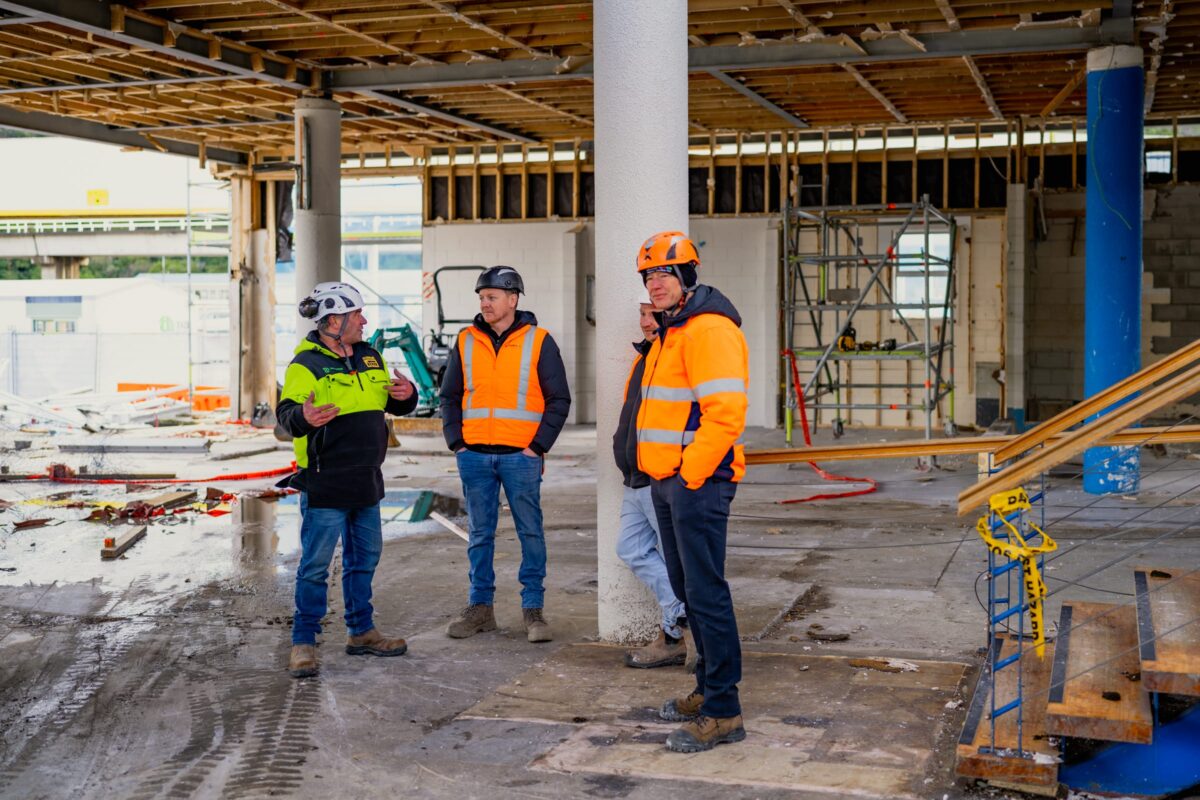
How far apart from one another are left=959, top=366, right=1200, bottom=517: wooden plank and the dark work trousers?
100 centimetres

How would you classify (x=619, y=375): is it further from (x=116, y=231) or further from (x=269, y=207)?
(x=116, y=231)

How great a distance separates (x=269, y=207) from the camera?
75.4ft

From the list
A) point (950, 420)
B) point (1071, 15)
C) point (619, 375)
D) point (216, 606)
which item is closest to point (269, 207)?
point (950, 420)

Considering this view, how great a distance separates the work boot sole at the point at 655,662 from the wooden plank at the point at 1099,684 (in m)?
1.81

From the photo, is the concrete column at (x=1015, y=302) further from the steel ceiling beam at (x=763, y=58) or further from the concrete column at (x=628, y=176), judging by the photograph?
the concrete column at (x=628, y=176)

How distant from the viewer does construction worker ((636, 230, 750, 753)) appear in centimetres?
505

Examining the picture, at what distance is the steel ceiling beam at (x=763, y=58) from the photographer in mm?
13594

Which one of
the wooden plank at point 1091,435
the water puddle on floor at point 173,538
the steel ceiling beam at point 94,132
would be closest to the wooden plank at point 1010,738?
the wooden plank at point 1091,435

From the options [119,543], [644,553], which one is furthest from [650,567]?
[119,543]

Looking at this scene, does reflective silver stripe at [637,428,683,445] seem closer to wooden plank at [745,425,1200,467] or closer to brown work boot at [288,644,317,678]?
wooden plank at [745,425,1200,467]

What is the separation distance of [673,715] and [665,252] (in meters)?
1.97

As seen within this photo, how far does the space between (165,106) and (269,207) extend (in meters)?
4.67

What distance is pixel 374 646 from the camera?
6684 mm

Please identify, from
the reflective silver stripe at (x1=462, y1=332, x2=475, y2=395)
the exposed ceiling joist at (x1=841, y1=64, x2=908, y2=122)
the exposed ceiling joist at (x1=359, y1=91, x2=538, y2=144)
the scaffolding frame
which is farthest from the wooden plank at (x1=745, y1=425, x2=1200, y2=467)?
the exposed ceiling joist at (x1=359, y1=91, x2=538, y2=144)
